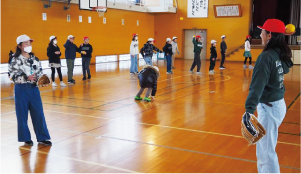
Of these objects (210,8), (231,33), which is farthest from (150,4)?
(231,33)

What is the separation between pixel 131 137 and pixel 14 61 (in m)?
2.36

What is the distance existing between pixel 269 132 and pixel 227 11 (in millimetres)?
22895

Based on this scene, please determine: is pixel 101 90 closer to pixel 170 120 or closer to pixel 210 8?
pixel 170 120

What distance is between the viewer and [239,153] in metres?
4.90

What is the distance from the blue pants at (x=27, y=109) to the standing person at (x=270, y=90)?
11.5ft

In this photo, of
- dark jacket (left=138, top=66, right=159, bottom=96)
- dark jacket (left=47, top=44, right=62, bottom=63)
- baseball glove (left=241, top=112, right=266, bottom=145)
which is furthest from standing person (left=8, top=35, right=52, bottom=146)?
dark jacket (left=47, top=44, right=62, bottom=63)

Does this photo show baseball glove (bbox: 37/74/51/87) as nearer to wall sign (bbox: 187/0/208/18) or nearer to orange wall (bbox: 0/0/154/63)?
orange wall (bbox: 0/0/154/63)

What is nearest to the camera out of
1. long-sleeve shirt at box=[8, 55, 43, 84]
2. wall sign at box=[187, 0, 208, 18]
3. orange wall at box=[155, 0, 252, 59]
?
long-sleeve shirt at box=[8, 55, 43, 84]

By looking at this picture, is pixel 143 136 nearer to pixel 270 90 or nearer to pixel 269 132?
pixel 269 132

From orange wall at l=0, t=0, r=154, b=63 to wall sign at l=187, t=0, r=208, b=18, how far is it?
141 inches

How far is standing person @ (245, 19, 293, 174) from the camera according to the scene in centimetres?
305

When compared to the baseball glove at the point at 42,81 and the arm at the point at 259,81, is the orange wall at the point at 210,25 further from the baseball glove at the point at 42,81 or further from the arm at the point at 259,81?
the arm at the point at 259,81

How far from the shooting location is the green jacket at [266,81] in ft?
9.89

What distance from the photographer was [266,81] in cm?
304
